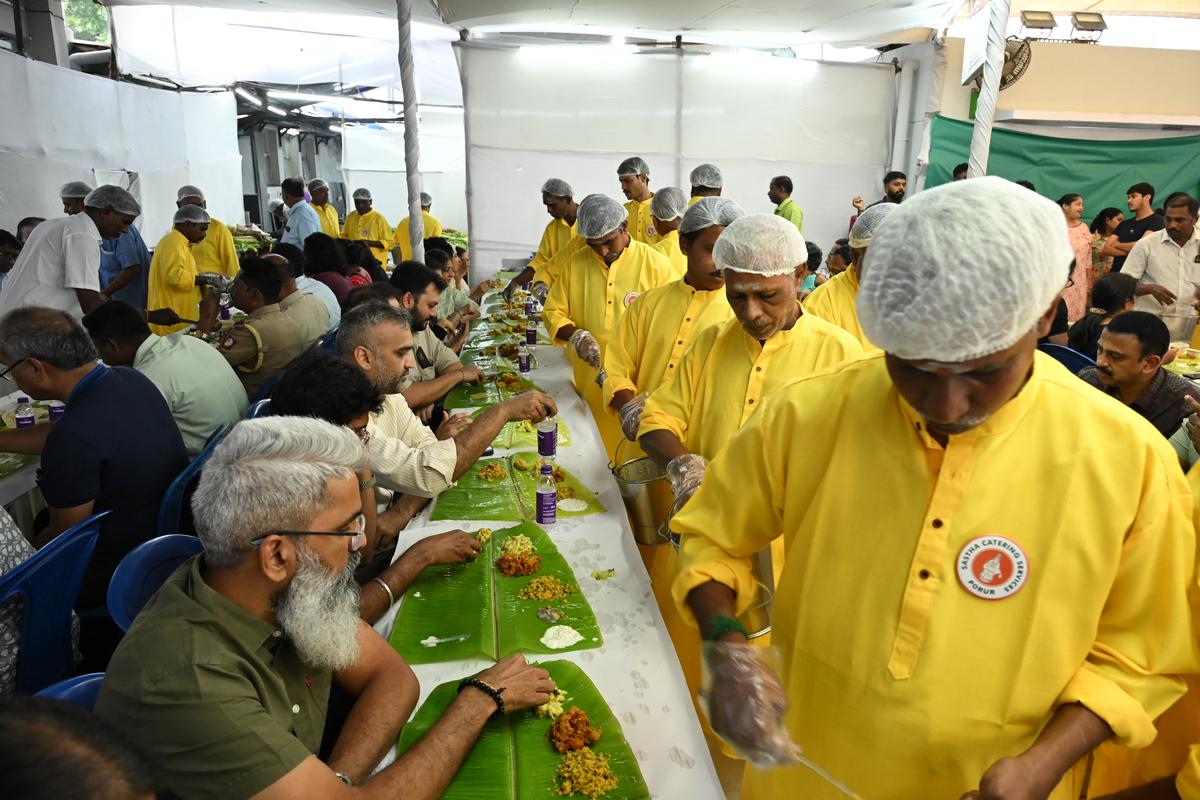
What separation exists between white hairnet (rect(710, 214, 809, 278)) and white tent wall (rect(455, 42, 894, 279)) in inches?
322

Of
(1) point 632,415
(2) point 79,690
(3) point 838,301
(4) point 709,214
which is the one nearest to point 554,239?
(3) point 838,301

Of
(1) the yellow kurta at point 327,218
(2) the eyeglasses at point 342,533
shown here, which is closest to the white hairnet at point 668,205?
(2) the eyeglasses at point 342,533

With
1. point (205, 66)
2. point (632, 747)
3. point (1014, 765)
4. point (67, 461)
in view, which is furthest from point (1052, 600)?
point (205, 66)

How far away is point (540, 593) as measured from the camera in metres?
2.30

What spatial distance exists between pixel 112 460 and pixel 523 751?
6.66ft

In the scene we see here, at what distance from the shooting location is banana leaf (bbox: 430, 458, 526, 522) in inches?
114

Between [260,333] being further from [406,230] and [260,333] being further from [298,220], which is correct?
[406,230]

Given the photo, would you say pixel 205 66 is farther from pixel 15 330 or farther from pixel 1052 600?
pixel 1052 600

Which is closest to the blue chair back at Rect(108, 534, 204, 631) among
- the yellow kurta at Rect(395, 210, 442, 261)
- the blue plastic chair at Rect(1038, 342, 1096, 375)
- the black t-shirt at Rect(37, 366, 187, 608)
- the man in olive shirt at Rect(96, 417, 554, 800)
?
the man in olive shirt at Rect(96, 417, 554, 800)

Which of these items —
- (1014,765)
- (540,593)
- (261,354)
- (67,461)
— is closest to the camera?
(1014,765)

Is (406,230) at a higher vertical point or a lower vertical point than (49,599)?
higher

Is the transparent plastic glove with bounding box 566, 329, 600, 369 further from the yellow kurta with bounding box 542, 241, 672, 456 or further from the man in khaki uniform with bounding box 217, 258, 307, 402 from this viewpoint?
the man in khaki uniform with bounding box 217, 258, 307, 402

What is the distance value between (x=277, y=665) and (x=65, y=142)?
894cm

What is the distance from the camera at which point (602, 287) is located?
192 inches
